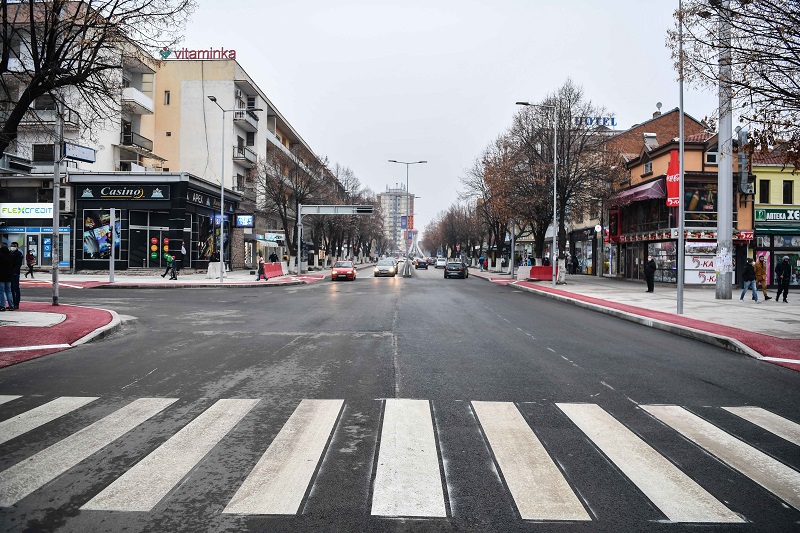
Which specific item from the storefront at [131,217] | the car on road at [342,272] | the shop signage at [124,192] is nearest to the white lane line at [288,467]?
the car on road at [342,272]

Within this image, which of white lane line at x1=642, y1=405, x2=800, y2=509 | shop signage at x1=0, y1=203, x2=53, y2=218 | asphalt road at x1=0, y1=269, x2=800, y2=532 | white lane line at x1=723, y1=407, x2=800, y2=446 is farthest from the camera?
shop signage at x1=0, y1=203, x2=53, y2=218

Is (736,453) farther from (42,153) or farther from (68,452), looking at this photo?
(42,153)

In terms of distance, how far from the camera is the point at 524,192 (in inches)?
1433

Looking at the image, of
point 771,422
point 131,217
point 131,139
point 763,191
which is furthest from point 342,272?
point 771,422

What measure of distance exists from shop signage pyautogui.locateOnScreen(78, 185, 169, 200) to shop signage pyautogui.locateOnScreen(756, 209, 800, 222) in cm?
3809

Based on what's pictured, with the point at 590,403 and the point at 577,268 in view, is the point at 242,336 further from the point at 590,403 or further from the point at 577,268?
the point at 577,268

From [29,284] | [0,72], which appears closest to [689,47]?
[0,72]

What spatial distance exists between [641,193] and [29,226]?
1607 inches

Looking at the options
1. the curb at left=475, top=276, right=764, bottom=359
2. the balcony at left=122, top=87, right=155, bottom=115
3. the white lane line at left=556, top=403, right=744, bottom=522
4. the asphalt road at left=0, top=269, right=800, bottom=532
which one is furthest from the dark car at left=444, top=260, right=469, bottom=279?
the white lane line at left=556, top=403, right=744, bottom=522

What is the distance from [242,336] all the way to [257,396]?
543 centimetres

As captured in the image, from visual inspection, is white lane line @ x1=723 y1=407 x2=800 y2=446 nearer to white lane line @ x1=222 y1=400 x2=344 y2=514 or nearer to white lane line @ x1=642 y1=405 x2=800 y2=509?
white lane line @ x1=642 y1=405 x2=800 y2=509

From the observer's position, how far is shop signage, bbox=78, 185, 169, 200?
37.2m

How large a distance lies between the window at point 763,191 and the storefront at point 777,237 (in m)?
0.71

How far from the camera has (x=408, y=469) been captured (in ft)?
14.0
